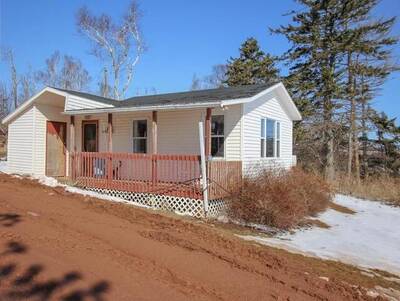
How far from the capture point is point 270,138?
47.2 feet

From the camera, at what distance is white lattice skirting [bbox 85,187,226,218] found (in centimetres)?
1020

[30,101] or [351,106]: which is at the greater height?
[351,106]

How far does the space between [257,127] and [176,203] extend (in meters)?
4.34

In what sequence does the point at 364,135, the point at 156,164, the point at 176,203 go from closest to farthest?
the point at 176,203 → the point at 156,164 → the point at 364,135

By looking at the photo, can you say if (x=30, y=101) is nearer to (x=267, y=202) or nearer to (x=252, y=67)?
(x=267, y=202)

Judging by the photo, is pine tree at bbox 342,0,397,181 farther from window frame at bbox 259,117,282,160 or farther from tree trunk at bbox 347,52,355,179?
window frame at bbox 259,117,282,160

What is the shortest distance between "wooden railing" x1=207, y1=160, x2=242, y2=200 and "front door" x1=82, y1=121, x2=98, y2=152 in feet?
22.7

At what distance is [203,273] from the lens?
15.9 feet

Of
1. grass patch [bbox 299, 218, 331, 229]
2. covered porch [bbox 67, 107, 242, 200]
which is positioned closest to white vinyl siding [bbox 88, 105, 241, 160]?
covered porch [bbox 67, 107, 242, 200]

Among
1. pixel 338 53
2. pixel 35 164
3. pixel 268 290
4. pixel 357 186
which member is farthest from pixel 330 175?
pixel 268 290

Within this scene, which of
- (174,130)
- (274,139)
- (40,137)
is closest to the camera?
(174,130)

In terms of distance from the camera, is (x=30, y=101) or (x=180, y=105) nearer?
(x=180, y=105)

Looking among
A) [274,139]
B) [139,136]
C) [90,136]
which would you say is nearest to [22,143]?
[90,136]

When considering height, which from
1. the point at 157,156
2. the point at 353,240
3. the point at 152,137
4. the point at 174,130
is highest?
the point at 174,130
